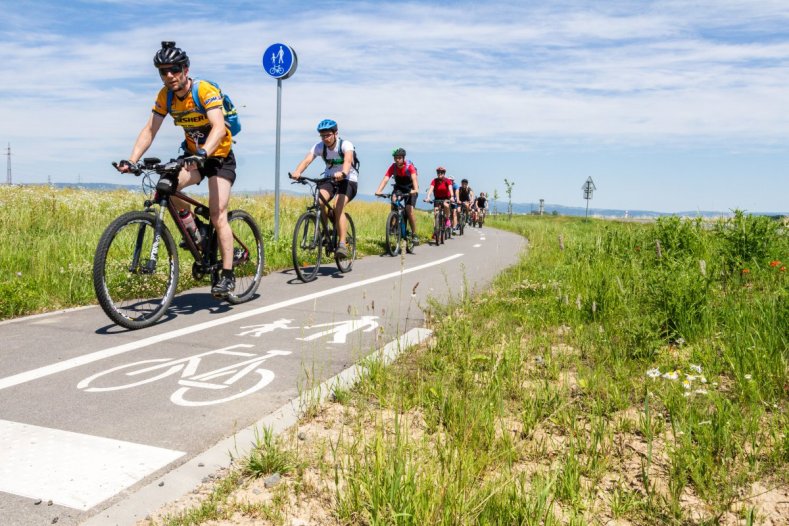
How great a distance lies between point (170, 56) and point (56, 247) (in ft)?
14.0

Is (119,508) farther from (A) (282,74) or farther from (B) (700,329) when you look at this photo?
(A) (282,74)

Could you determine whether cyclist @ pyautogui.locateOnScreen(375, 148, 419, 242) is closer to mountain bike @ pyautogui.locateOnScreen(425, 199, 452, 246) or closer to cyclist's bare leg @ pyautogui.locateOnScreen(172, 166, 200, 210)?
mountain bike @ pyautogui.locateOnScreen(425, 199, 452, 246)

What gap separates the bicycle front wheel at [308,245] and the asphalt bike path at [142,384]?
A: 4.65 ft

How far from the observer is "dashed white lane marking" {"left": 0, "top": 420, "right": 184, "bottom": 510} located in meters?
2.47

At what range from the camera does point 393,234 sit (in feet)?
45.1

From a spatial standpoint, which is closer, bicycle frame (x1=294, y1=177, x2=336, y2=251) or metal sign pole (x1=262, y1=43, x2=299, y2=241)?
bicycle frame (x1=294, y1=177, x2=336, y2=251)

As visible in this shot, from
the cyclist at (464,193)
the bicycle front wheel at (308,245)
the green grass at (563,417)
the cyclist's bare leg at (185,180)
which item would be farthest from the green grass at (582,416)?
the cyclist at (464,193)

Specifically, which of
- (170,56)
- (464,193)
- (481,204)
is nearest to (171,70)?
(170,56)

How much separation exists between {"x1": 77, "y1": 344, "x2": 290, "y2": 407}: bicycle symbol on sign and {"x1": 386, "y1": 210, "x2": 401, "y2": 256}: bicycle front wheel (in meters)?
8.37

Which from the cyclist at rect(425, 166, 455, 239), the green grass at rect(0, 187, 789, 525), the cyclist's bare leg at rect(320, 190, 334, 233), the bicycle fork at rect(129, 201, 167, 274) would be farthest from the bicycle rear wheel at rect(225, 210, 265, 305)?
the cyclist at rect(425, 166, 455, 239)

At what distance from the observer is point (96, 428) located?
10.4 feet

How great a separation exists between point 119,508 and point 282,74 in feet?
33.5

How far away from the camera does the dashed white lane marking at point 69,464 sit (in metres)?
2.47

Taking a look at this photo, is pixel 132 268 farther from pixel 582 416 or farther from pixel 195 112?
pixel 582 416
